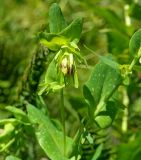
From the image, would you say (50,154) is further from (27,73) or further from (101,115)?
(27,73)

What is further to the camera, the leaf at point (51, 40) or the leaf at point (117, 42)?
the leaf at point (117, 42)

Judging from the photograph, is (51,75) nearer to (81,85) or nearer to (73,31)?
(73,31)

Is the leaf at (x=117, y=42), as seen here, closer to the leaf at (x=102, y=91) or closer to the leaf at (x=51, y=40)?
the leaf at (x=102, y=91)

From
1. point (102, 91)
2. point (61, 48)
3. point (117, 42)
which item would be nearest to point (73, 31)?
point (61, 48)

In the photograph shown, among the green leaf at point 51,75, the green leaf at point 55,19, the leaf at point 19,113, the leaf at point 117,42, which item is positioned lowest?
the leaf at point 19,113

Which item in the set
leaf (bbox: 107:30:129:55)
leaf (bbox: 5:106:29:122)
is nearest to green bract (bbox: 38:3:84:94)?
leaf (bbox: 5:106:29:122)

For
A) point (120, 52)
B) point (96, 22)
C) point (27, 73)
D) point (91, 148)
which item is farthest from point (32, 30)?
point (91, 148)

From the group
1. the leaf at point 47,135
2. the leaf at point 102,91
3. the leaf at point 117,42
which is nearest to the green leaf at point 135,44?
the leaf at point 102,91
